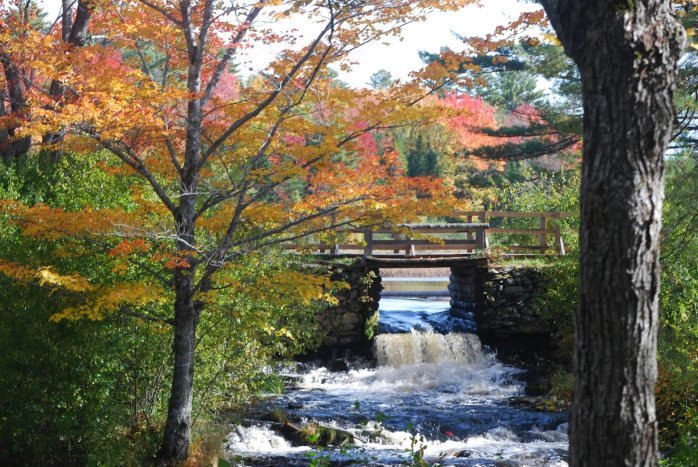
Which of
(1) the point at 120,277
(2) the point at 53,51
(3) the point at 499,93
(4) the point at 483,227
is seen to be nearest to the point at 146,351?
(1) the point at 120,277

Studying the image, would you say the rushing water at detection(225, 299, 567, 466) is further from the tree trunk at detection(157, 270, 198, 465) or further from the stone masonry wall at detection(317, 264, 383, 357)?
the tree trunk at detection(157, 270, 198, 465)

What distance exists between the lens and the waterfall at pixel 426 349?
613 inches

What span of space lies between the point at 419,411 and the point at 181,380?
209 inches

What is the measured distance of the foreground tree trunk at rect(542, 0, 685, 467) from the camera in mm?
3529

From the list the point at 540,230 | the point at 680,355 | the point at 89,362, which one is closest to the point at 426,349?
the point at 540,230

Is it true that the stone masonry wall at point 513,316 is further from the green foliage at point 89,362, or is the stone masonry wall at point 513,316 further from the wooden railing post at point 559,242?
the green foliage at point 89,362

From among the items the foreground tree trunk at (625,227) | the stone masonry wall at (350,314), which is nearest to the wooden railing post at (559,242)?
the stone masonry wall at (350,314)

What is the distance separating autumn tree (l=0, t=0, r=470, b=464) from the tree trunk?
11 mm

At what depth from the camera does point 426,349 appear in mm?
15727

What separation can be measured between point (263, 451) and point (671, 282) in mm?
6660

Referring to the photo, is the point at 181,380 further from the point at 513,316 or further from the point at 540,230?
the point at 540,230

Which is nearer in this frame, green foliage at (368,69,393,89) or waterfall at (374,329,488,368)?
waterfall at (374,329,488,368)

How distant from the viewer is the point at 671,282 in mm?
11578

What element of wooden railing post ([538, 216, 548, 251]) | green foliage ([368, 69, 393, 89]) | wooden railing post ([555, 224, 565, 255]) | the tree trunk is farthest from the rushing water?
green foliage ([368, 69, 393, 89])
